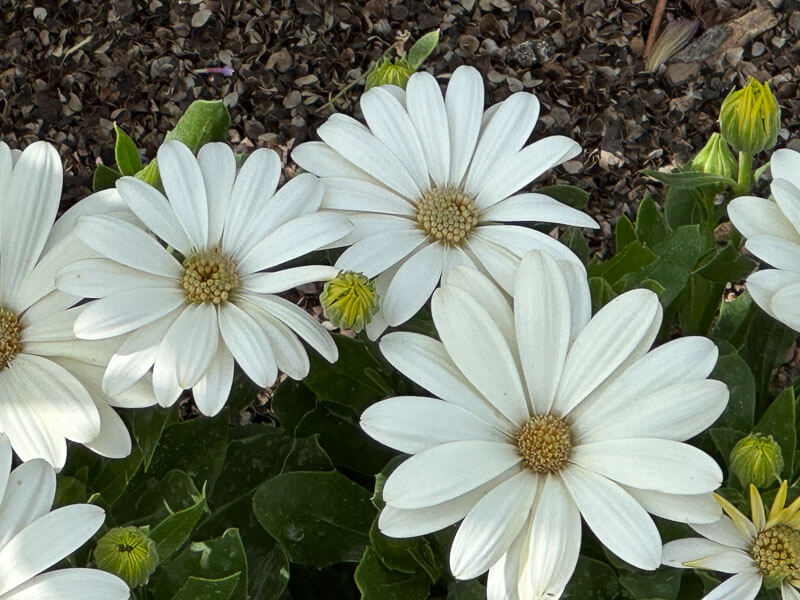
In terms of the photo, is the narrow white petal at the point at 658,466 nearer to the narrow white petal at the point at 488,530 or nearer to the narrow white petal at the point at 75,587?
the narrow white petal at the point at 488,530

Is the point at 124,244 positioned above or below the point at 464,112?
below

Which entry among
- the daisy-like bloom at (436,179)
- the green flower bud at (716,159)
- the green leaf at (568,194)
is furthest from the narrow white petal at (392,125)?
the green flower bud at (716,159)

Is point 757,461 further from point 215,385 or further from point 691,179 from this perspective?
point 215,385

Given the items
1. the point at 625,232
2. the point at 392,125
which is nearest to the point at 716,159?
the point at 625,232

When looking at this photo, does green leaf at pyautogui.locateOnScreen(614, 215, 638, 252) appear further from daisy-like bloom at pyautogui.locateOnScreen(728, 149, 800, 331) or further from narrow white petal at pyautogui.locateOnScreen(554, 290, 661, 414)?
narrow white petal at pyautogui.locateOnScreen(554, 290, 661, 414)

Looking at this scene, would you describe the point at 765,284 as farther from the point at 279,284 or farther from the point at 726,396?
the point at 279,284

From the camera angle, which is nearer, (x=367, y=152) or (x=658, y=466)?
(x=658, y=466)
